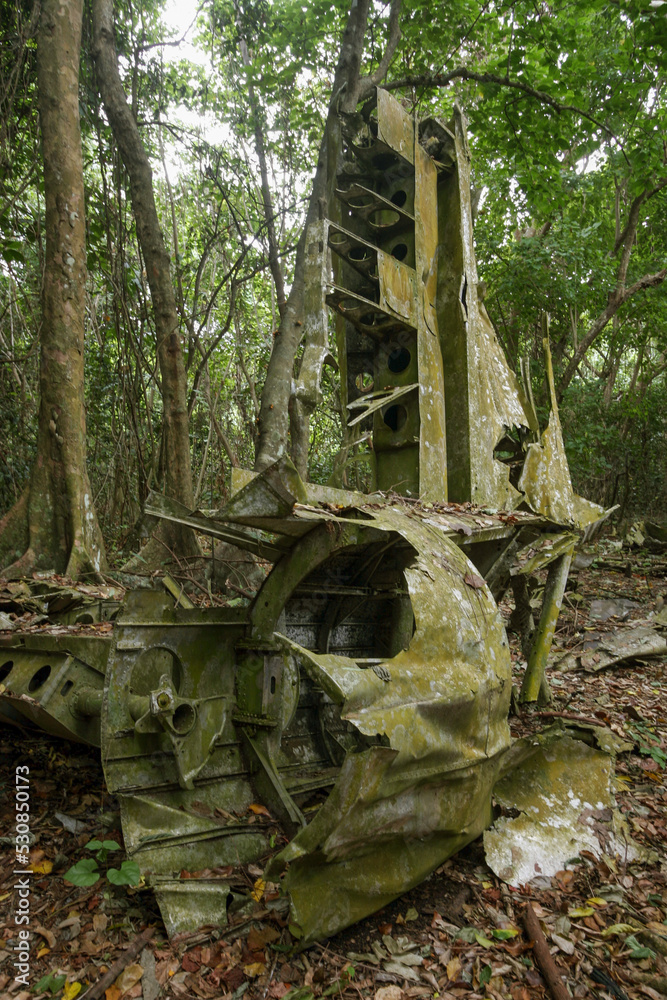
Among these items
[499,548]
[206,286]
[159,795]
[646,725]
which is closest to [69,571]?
[159,795]

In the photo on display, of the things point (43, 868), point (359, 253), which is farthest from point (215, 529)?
point (359, 253)

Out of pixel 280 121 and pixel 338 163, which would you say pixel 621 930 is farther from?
pixel 280 121

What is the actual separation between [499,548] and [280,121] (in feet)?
35.5

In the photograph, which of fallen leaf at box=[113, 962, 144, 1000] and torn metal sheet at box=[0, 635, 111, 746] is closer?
fallen leaf at box=[113, 962, 144, 1000]

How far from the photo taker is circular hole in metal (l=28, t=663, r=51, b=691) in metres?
4.86

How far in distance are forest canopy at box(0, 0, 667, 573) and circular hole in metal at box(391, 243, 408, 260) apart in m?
2.17

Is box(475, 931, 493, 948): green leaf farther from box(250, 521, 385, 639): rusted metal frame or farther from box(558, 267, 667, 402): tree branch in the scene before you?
box(558, 267, 667, 402): tree branch

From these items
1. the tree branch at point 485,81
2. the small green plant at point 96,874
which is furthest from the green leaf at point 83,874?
the tree branch at point 485,81

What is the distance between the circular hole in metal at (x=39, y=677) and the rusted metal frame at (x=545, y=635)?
4578 millimetres

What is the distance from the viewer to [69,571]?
7.41 metres

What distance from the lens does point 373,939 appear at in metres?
3.39

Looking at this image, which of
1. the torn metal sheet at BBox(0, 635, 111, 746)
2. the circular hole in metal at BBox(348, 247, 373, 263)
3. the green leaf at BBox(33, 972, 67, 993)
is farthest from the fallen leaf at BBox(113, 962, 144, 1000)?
the circular hole in metal at BBox(348, 247, 373, 263)

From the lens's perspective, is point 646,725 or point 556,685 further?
point 556,685

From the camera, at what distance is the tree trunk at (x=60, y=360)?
7531 mm
